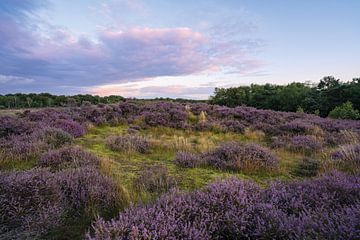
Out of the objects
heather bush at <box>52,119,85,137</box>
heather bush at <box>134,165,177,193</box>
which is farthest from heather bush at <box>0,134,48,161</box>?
heather bush at <box>134,165,177,193</box>

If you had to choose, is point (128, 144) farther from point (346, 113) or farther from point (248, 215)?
point (346, 113)

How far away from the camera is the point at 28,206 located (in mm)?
3316

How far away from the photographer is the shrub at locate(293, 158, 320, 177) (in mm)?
5936

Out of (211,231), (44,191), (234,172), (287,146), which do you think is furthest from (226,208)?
(287,146)

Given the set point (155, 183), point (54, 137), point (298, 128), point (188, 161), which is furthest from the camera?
point (298, 128)

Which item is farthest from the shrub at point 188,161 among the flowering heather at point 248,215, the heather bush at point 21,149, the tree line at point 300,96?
the tree line at point 300,96

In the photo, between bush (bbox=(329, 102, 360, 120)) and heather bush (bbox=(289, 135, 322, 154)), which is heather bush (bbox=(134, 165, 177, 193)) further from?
bush (bbox=(329, 102, 360, 120))

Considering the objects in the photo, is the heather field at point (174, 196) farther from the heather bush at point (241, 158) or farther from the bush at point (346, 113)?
the bush at point (346, 113)

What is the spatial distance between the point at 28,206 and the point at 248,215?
8.91ft

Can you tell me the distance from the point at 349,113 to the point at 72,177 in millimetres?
21160

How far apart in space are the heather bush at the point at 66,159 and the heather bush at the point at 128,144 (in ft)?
5.64

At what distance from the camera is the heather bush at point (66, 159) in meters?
5.43

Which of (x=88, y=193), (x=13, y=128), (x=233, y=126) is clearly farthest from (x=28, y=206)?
(x=233, y=126)

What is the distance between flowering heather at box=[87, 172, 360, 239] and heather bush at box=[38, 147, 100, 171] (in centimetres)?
271
